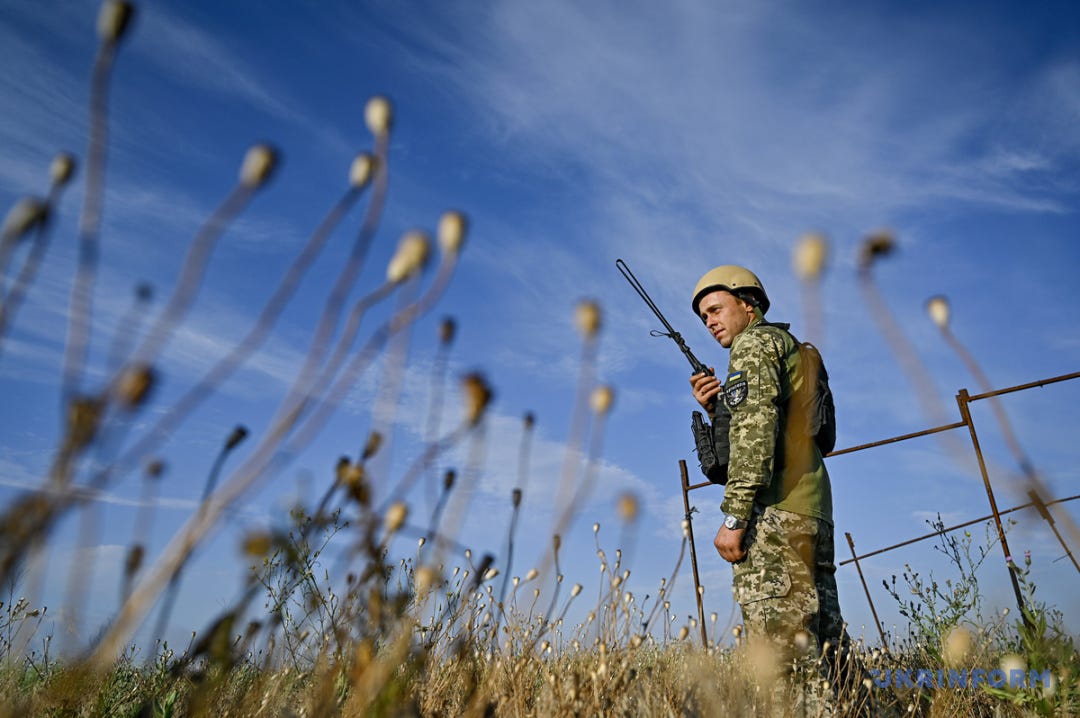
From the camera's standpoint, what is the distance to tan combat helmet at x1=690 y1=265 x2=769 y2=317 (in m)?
3.76

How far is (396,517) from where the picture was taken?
122 centimetres

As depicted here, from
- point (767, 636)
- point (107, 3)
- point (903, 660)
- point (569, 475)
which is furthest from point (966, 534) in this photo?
point (107, 3)

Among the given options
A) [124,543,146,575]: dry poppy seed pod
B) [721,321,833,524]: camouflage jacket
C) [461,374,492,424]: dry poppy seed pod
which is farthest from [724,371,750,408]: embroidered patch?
[124,543,146,575]: dry poppy seed pod

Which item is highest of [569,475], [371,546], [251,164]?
[251,164]

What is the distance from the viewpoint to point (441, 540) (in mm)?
1327

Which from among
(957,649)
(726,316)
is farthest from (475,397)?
(957,649)

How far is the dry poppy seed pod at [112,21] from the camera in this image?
0.94 m

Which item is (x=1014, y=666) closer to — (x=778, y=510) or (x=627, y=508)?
(x=778, y=510)

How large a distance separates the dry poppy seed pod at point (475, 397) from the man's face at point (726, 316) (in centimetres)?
262

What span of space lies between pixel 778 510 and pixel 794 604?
40 centimetres

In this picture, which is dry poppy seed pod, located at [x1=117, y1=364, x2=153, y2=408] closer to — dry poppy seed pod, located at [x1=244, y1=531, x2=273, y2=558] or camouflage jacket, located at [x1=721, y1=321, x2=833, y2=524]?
dry poppy seed pod, located at [x1=244, y1=531, x2=273, y2=558]

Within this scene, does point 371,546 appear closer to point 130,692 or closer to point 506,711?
point 506,711

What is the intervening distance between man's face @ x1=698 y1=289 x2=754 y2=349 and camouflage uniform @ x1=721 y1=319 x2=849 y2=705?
35 centimetres

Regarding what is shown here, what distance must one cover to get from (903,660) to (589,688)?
12.9 ft
